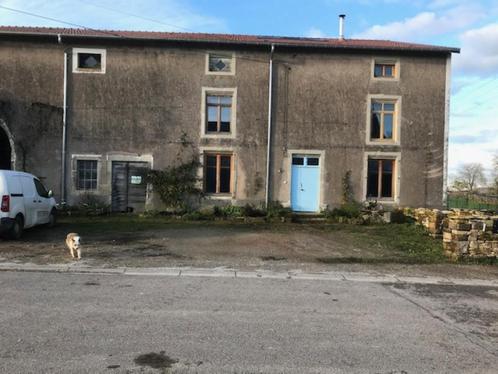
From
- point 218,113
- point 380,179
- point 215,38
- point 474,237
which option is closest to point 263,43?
point 215,38

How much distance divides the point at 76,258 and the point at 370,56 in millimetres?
14994

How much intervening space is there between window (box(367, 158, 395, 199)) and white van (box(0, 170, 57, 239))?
12.6 m

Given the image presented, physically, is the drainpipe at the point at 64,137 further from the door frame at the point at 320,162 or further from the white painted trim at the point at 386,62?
the white painted trim at the point at 386,62

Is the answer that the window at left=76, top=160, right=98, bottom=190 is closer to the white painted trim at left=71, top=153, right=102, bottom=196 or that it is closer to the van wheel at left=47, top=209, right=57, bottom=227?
the white painted trim at left=71, top=153, right=102, bottom=196

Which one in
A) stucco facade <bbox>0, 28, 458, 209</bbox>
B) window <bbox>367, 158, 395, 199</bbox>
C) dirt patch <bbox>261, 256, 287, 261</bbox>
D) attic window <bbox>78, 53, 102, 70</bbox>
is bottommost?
dirt patch <bbox>261, 256, 287, 261</bbox>

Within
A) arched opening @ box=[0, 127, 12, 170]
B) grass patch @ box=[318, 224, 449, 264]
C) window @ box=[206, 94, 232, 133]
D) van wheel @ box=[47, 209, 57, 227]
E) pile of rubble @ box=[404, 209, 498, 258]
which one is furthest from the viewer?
arched opening @ box=[0, 127, 12, 170]

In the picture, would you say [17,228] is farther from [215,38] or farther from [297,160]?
[215,38]

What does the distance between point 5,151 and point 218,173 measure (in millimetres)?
9614

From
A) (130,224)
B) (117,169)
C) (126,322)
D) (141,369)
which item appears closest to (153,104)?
(117,169)

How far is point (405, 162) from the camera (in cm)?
2030

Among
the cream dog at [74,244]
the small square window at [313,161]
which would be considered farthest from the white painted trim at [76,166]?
the cream dog at [74,244]

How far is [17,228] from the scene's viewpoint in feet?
40.0

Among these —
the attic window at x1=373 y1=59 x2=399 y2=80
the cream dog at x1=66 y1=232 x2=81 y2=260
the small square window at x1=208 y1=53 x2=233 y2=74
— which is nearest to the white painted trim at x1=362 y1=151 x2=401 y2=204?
the attic window at x1=373 y1=59 x2=399 y2=80

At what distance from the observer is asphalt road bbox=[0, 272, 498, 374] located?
4.52m
